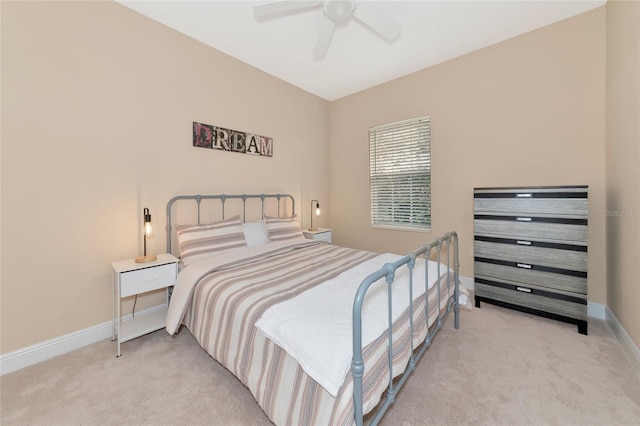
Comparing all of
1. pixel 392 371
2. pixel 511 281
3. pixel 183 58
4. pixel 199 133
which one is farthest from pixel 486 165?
pixel 183 58

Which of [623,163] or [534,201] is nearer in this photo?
[623,163]

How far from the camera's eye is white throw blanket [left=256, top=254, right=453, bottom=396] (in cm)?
109

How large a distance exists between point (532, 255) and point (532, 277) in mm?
221

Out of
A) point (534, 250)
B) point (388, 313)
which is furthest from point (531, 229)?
point (388, 313)

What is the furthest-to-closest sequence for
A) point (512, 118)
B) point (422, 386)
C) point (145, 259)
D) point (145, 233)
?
point (512, 118), point (145, 233), point (145, 259), point (422, 386)

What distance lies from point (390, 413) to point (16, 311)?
278 cm

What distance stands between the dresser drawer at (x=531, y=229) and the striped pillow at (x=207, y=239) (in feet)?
8.75

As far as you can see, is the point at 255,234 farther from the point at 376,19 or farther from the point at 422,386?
the point at 376,19

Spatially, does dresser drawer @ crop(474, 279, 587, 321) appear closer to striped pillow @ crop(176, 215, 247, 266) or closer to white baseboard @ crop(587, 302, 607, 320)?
white baseboard @ crop(587, 302, 607, 320)

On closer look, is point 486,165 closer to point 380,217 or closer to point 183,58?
point 380,217

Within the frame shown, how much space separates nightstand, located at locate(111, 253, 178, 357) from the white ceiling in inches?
94.3

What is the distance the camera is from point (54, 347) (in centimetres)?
204

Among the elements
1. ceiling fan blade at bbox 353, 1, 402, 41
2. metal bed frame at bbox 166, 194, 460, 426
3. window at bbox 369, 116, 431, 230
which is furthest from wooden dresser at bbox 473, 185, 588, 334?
ceiling fan blade at bbox 353, 1, 402, 41

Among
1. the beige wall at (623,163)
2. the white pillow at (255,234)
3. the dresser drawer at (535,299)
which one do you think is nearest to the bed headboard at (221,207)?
the white pillow at (255,234)
